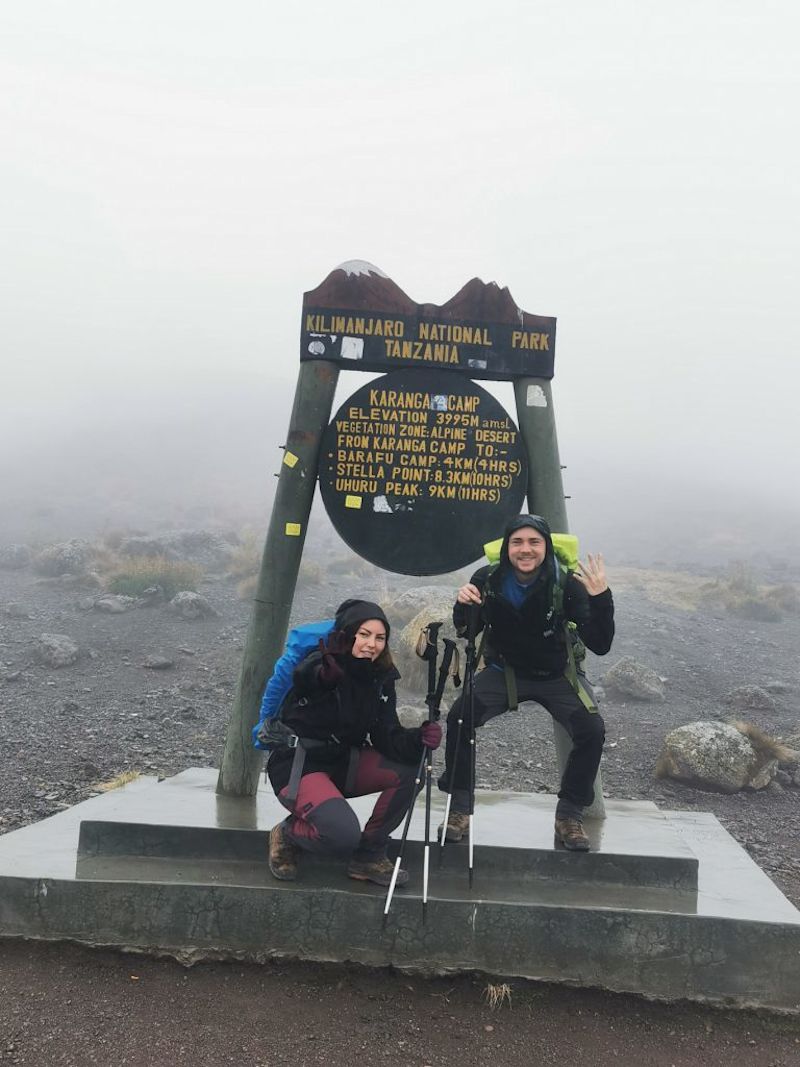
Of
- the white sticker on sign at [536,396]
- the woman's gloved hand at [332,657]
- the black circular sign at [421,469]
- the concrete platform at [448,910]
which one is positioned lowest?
the concrete platform at [448,910]

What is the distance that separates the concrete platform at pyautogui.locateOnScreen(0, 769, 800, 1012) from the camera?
14.7 ft

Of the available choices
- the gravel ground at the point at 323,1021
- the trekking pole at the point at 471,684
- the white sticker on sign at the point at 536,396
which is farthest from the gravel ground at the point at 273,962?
the white sticker on sign at the point at 536,396

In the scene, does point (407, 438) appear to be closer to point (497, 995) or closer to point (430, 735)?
point (430, 735)

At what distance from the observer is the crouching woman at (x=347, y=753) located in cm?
464

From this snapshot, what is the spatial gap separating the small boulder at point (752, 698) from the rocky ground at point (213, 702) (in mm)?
124

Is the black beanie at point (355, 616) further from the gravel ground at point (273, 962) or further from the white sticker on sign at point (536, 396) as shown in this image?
the white sticker on sign at point (536, 396)

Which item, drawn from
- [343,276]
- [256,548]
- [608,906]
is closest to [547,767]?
[608,906]

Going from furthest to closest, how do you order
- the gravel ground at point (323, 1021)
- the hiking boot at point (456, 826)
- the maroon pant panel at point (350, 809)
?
the hiking boot at point (456, 826), the maroon pant panel at point (350, 809), the gravel ground at point (323, 1021)

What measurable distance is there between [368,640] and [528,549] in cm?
113

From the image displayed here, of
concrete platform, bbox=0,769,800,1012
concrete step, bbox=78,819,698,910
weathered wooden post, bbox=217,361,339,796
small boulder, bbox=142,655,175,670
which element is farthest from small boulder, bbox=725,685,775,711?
weathered wooden post, bbox=217,361,339,796

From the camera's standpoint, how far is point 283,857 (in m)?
4.85

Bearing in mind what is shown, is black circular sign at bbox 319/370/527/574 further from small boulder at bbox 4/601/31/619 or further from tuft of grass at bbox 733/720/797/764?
small boulder at bbox 4/601/31/619

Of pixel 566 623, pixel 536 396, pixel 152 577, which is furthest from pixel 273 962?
pixel 152 577

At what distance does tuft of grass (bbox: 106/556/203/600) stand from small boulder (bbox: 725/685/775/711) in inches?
498
